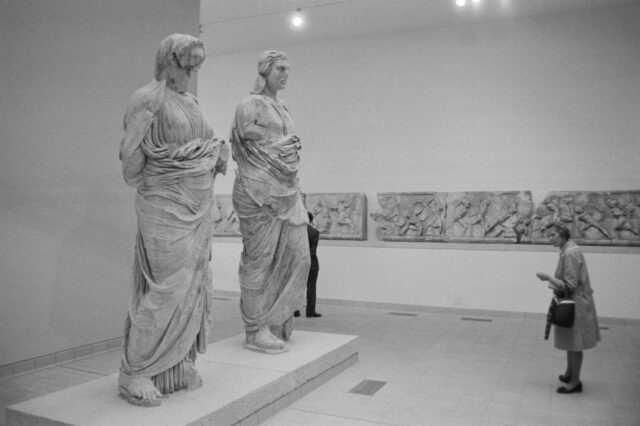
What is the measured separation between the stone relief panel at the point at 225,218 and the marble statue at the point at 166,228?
26.0ft

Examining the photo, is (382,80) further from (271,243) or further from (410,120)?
(271,243)

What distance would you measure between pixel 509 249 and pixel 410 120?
2890mm

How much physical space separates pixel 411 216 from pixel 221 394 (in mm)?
6705

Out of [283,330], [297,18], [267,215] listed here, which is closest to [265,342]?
[283,330]

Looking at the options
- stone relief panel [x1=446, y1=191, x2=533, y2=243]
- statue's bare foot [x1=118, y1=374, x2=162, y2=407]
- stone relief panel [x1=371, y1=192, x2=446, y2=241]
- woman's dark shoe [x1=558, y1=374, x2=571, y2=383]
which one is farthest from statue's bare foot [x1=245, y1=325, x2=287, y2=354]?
stone relief panel [x1=446, y1=191, x2=533, y2=243]

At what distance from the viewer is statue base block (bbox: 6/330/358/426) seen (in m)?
3.56

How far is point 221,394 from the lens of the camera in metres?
4.05

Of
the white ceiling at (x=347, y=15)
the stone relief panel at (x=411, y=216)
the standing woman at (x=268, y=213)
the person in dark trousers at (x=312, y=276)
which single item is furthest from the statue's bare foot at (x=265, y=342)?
the white ceiling at (x=347, y=15)

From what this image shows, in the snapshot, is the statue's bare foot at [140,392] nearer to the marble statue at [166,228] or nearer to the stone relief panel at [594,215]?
the marble statue at [166,228]

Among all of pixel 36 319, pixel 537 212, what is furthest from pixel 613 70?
pixel 36 319

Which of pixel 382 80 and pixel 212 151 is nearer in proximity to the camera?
pixel 212 151

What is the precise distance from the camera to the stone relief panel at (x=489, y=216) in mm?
9453

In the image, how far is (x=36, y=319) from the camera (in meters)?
5.86

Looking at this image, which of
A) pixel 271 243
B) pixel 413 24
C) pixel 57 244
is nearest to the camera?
pixel 271 243
